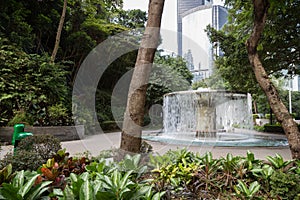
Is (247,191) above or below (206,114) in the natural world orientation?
below

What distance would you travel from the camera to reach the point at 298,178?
8.50ft

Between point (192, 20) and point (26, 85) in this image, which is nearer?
point (192, 20)

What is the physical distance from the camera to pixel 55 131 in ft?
33.4

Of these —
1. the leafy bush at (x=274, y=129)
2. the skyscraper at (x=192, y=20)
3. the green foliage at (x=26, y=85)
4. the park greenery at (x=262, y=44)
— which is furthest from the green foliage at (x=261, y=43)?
the green foliage at (x=26, y=85)

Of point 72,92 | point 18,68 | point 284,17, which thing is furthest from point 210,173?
point 72,92

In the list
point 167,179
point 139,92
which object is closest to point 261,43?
point 139,92

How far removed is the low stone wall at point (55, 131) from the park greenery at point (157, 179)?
641cm

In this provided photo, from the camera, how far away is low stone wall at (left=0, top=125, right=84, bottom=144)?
902cm

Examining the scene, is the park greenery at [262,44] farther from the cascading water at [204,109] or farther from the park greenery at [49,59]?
the park greenery at [49,59]

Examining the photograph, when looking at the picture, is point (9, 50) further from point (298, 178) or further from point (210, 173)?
point (298, 178)

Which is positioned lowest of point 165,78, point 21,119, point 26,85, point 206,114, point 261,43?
point 21,119

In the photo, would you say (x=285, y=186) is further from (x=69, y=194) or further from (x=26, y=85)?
(x=26, y=85)

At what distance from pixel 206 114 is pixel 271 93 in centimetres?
668

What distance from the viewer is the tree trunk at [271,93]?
3.32 metres
